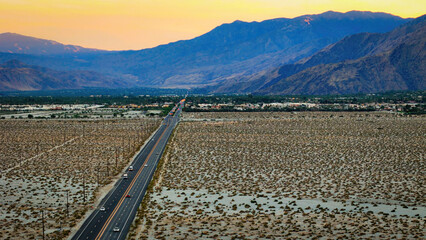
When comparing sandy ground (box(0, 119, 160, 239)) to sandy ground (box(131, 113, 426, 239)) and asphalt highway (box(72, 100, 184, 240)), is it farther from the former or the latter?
sandy ground (box(131, 113, 426, 239))

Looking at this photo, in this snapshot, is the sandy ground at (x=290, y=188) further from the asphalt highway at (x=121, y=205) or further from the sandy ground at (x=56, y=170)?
the sandy ground at (x=56, y=170)

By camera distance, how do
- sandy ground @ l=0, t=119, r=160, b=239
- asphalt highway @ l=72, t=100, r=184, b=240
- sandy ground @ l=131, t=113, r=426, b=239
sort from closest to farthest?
1. asphalt highway @ l=72, t=100, r=184, b=240
2. sandy ground @ l=131, t=113, r=426, b=239
3. sandy ground @ l=0, t=119, r=160, b=239

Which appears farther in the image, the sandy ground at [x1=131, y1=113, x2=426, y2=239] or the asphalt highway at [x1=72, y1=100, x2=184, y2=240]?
the sandy ground at [x1=131, y1=113, x2=426, y2=239]

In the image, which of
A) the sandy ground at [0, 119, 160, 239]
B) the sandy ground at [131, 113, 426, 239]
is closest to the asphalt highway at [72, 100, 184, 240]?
the sandy ground at [0, 119, 160, 239]

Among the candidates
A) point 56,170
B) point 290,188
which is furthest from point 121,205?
point 56,170

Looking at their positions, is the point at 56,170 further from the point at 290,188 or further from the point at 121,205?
the point at 290,188

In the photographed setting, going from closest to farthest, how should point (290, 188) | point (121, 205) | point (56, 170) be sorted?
1. point (121, 205)
2. point (290, 188)
3. point (56, 170)

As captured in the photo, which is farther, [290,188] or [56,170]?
[56,170]

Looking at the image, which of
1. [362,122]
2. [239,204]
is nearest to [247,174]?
[239,204]
